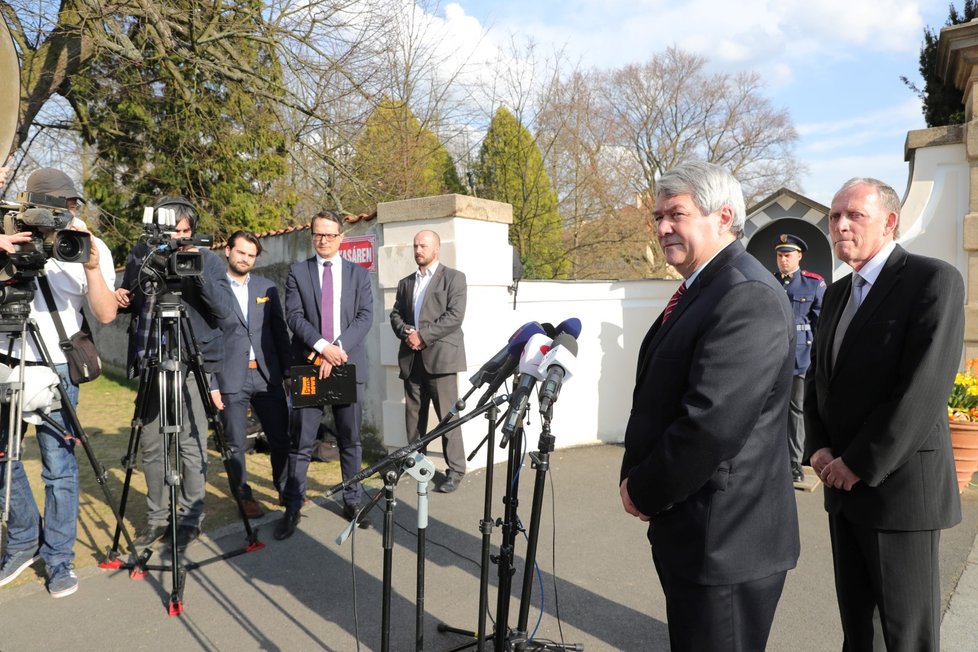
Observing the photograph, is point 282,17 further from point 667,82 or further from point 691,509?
point 667,82

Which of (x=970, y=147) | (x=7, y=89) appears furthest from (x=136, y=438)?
(x=970, y=147)

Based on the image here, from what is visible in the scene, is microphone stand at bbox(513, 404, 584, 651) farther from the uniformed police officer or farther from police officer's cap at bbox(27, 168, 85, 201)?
the uniformed police officer

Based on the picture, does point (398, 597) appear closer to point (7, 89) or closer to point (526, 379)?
point (526, 379)

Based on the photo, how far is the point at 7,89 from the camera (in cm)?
258

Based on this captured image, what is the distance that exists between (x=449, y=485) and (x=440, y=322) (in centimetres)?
126

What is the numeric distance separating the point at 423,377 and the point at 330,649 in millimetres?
2635

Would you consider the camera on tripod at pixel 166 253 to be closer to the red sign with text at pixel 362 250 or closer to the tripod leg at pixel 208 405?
the tripod leg at pixel 208 405

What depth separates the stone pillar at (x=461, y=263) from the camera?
19.2 feet

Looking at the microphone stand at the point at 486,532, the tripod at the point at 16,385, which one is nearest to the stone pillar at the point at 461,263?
the tripod at the point at 16,385

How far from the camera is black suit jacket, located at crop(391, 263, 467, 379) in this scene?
17.8 ft

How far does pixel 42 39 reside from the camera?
10047 millimetres

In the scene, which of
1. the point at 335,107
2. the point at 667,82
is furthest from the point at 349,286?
the point at 667,82

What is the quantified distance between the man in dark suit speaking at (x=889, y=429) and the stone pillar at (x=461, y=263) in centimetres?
360

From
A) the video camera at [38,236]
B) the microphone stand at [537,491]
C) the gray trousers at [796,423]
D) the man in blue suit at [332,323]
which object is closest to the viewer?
the microphone stand at [537,491]
